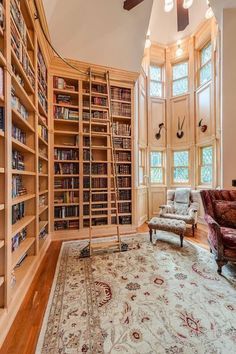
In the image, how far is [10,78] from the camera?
5.09 ft

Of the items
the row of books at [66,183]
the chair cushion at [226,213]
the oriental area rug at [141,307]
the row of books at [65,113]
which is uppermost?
the row of books at [65,113]

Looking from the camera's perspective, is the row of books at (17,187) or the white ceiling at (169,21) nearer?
the row of books at (17,187)

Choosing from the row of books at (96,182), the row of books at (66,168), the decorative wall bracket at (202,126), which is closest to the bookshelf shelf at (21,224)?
the row of books at (66,168)

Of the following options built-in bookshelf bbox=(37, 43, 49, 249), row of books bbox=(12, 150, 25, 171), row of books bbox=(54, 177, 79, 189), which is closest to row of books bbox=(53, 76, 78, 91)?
built-in bookshelf bbox=(37, 43, 49, 249)

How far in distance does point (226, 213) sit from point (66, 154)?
285 cm

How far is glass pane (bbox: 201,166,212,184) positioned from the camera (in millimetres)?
4719

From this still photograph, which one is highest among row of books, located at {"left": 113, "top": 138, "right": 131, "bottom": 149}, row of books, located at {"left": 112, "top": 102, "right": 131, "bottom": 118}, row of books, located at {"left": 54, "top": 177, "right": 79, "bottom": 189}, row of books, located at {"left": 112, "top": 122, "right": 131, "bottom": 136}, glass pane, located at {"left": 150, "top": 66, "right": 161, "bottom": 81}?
glass pane, located at {"left": 150, "top": 66, "right": 161, "bottom": 81}

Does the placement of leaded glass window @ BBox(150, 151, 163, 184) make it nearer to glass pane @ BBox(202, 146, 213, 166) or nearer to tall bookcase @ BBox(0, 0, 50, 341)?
glass pane @ BBox(202, 146, 213, 166)

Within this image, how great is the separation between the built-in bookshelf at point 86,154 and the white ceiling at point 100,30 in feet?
1.46

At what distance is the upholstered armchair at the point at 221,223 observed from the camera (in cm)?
219

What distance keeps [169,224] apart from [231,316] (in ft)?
5.45

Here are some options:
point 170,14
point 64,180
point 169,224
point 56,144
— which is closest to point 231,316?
point 169,224

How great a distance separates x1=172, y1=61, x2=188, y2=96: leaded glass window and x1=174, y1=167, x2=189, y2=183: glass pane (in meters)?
2.15

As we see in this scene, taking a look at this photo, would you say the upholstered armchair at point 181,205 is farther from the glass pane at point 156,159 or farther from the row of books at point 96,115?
the row of books at point 96,115
